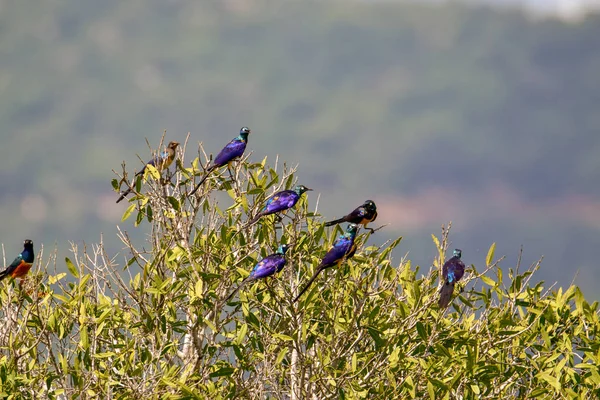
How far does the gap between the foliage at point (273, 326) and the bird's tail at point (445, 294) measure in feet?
0.32

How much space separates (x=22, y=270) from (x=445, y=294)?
17.1 ft

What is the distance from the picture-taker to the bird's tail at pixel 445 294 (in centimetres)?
1058

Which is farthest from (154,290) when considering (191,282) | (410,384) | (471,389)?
(471,389)

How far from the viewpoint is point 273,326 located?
11648 mm

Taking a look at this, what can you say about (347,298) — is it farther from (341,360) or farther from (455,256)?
(455,256)

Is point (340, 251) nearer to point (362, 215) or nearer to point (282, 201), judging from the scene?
point (282, 201)

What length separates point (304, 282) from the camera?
11.5 metres

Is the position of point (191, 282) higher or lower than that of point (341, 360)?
higher

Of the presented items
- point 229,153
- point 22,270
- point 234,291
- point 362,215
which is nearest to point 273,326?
point 234,291

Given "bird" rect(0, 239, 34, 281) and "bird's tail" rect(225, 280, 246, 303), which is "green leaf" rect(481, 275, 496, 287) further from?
"bird" rect(0, 239, 34, 281)

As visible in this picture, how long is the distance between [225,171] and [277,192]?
114cm

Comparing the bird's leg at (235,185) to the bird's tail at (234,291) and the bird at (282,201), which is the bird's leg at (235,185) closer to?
the bird at (282,201)

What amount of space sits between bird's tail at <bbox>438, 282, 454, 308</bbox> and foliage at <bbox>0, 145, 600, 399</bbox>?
0.10 m

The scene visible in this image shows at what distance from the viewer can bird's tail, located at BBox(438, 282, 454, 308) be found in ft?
34.7
